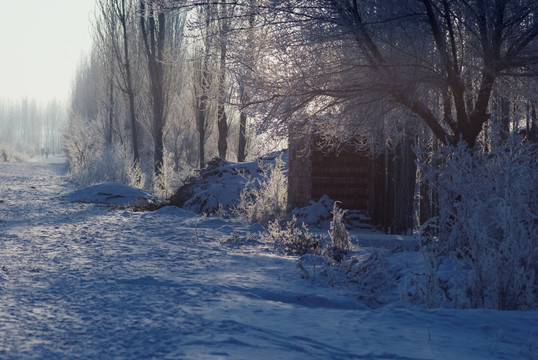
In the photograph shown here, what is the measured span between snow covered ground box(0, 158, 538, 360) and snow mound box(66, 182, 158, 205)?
6374mm

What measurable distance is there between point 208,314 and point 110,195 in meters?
10.4

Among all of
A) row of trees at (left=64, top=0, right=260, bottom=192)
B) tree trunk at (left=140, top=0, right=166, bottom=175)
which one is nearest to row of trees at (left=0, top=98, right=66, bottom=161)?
row of trees at (left=64, top=0, right=260, bottom=192)

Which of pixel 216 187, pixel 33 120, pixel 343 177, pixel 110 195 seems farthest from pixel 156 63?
pixel 33 120

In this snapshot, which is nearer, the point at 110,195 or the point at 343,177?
the point at 343,177

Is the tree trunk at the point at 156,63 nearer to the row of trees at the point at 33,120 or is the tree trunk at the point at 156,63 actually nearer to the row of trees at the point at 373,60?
the row of trees at the point at 373,60

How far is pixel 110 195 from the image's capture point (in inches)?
531

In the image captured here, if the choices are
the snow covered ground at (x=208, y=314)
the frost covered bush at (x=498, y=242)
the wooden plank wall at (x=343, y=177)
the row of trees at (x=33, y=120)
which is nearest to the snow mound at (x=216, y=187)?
the wooden plank wall at (x=343, y=177)

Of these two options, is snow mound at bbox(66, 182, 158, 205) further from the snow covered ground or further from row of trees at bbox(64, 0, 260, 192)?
the snow covered ground

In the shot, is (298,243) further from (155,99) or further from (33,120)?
(33,120)

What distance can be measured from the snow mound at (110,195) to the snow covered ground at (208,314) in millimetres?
6374

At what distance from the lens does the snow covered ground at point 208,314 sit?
9.78ft

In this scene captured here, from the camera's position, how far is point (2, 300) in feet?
13.2

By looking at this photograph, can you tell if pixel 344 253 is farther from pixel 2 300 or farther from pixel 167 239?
pixel 2 300

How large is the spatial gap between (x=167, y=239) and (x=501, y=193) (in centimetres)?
423
